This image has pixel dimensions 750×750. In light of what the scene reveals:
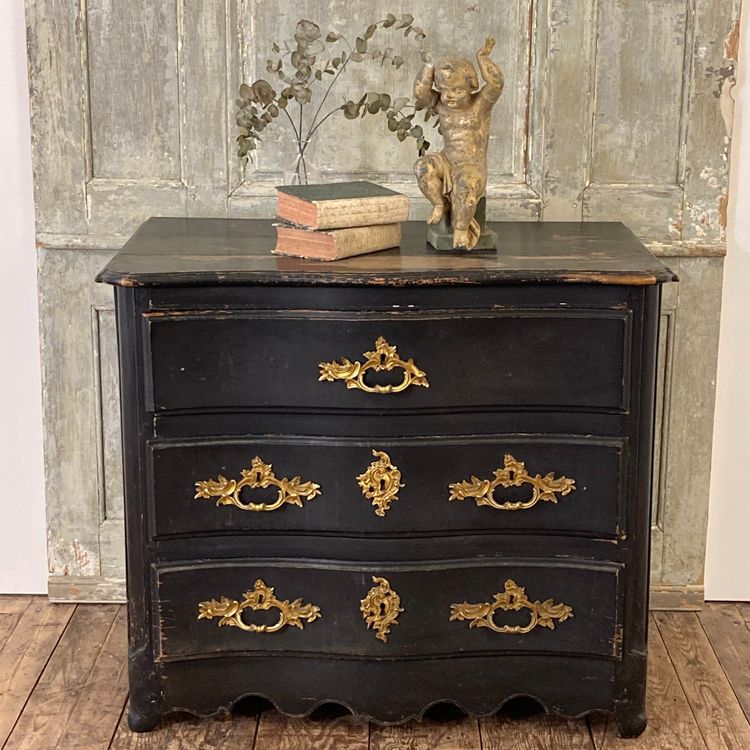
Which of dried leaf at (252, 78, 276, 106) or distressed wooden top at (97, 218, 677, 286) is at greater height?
dried leaf at (252, 78, 276, 106)

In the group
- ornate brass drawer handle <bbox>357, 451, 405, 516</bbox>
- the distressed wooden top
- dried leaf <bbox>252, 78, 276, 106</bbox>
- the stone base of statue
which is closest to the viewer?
the distressed wooden top

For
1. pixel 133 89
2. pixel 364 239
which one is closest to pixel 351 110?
pixel 364 239

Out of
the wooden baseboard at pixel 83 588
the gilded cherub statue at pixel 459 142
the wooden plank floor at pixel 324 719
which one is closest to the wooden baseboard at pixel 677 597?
the wooden plank floor at pixel 324 719

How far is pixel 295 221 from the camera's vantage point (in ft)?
8.00

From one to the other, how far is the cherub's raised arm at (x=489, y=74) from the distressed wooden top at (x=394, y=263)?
33 cm

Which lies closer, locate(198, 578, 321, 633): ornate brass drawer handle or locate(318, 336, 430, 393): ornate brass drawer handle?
locate(318, 336, 430, 393): ornate brass drawer handle

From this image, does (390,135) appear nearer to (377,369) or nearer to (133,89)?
(133,89)

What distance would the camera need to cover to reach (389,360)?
2355 mm

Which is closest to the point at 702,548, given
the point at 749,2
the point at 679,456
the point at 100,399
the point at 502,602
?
the point at 679,456

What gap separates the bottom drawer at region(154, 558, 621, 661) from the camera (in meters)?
2.49

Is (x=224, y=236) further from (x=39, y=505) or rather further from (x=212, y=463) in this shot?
(x=39, y=505)

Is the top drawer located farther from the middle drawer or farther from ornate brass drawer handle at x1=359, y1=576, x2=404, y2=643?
ornate brass drawer handle at x1=359, y1=576, x2=404, y2=643

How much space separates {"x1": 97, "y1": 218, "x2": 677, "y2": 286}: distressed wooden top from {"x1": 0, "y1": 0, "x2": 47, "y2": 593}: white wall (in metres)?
0.49

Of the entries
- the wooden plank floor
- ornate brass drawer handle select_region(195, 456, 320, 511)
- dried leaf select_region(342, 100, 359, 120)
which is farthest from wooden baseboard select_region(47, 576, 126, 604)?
dried leaf select_region(342, 100, 359, 120)
